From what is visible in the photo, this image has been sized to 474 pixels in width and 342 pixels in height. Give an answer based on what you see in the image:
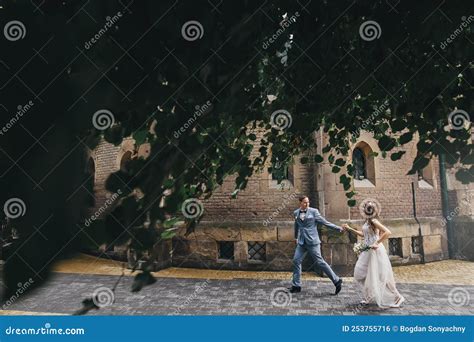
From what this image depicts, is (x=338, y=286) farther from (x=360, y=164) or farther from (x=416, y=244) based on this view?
(x=416, y=244)

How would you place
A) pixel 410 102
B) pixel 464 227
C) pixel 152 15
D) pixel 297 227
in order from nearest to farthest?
pixel 152 15 < pixel 410 102 < pixel 297 227 < pixel 464 227

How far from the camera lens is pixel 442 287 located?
7.76 meters

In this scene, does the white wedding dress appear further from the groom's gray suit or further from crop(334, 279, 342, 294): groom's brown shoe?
the groom's gray suit

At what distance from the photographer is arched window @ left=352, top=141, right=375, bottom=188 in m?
10.3

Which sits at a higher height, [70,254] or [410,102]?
[410,102]

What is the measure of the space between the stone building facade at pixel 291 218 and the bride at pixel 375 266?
267cm

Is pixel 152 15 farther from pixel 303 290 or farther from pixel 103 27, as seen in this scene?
pixel 303 290

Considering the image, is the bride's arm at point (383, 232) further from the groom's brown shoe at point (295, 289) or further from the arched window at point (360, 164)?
the arched window at point (360, 164)

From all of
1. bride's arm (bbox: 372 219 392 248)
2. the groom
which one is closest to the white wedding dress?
bride's arm (bbox: 372 219 392 248)

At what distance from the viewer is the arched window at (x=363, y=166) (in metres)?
10.3

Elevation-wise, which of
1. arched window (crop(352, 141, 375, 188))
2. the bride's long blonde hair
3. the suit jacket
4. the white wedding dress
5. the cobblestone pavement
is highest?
arched window (crop(352, 141, 375, 188))

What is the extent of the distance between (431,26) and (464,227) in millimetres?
11431

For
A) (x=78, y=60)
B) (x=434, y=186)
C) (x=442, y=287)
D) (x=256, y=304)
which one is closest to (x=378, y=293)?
(x=256, y=304)

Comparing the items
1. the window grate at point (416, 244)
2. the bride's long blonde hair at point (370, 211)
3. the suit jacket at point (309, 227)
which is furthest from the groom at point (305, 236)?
the window grate at point (416, 244)
